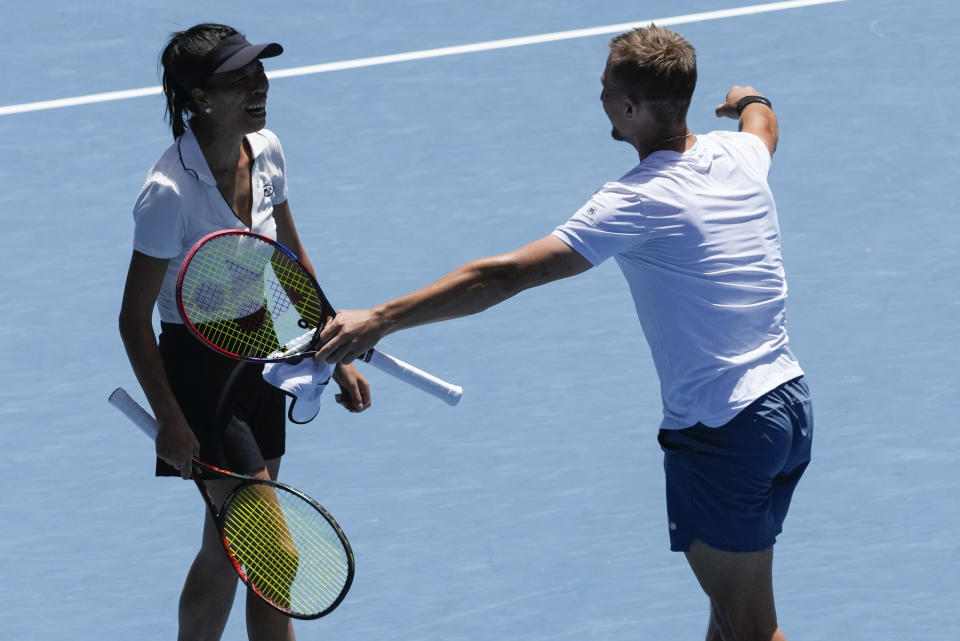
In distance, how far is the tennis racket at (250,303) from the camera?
159 inches

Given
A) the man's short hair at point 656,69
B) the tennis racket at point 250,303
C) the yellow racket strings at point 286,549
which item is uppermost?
the man's short hair at point 656,69

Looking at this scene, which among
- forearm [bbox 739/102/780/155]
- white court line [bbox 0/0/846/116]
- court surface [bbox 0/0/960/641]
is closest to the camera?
forearm [bbox 739/102/780/155]

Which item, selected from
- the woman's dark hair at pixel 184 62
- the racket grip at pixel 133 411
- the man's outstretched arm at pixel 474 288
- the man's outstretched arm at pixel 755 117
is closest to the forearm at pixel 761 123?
the man's outstretched arm at pixel 755 117

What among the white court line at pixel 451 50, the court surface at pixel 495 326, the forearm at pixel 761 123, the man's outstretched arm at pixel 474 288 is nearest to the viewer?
the man's outstretched arm at pixel 474 288

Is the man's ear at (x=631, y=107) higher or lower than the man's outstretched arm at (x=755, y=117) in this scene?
higher

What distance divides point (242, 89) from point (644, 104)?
100 cm

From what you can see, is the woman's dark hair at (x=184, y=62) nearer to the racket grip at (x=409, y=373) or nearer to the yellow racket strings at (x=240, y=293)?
the yellow racket strings at (x=240, y=293)

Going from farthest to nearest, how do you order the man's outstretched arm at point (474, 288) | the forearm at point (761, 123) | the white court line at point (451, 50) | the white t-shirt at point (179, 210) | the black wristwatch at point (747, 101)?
the white court line at point (451, 50), the black wristwatch at point (747, 101), the forearm at point (761, 123), the white t-shirt at point (179, 210), the man's outstretched arm at point (474, 288)

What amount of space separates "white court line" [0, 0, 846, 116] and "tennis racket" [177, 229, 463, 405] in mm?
4516

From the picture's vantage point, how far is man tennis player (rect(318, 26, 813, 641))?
148 inches

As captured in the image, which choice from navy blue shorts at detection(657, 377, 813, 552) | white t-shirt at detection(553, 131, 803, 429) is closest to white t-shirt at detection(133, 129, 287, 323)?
white t-shirt at detection(553, 131, 803, 429)

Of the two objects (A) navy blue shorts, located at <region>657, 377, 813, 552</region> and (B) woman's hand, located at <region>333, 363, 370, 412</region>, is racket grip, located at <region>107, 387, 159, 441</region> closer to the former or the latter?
(B) woman's hand, located at <region>333, 363, 370, 412</region>

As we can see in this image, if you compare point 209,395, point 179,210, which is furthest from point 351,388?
point 179,210

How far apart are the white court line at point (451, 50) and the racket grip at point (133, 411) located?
4.61 m
